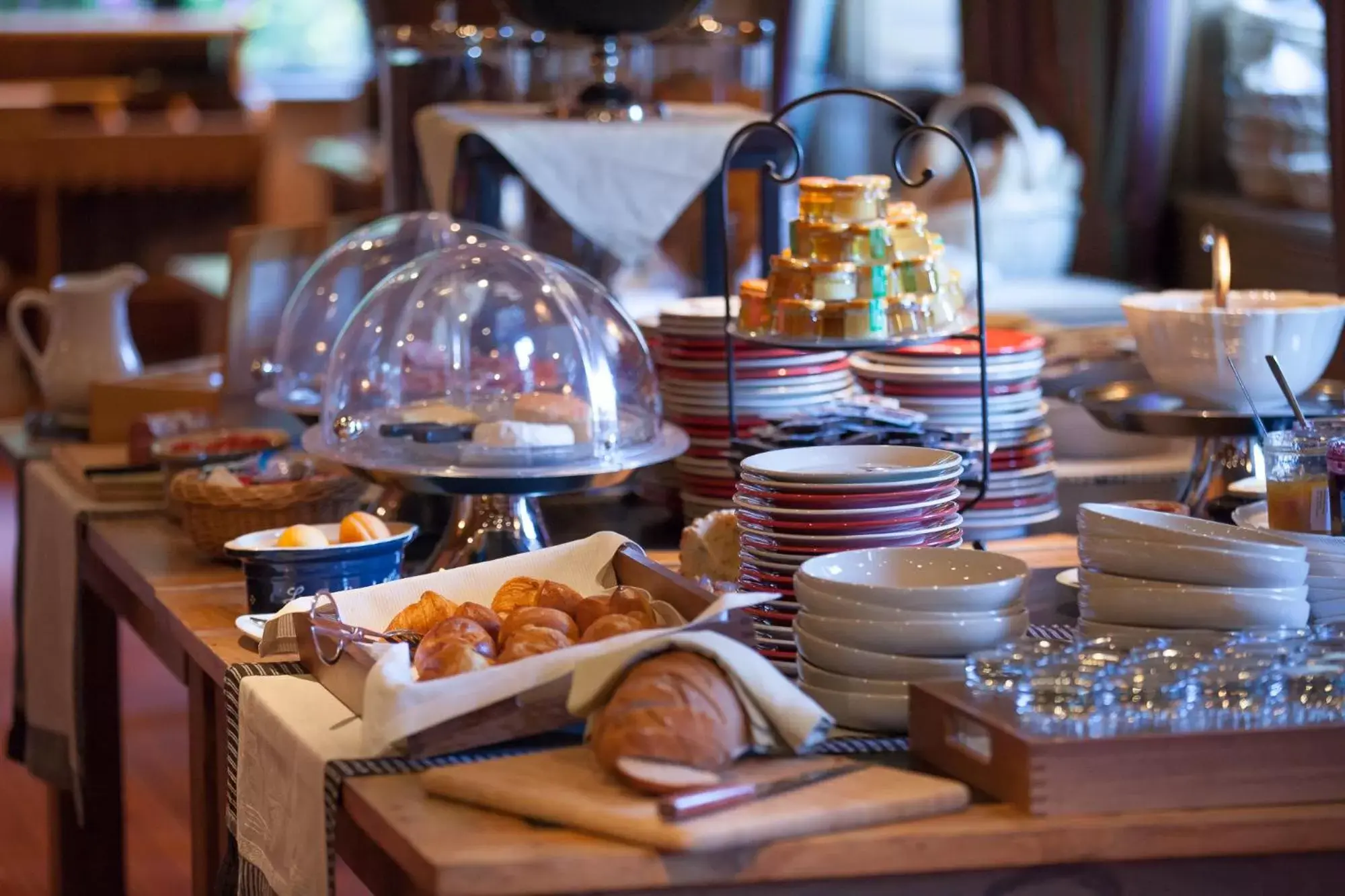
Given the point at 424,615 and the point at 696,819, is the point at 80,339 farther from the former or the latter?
the point at 696,819

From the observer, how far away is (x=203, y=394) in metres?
2.64

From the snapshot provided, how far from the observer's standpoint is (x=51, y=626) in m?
2.41

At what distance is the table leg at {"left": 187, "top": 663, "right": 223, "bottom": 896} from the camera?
1.74m

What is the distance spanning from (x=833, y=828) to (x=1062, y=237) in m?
3.26

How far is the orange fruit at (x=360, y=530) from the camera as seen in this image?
1.71 m

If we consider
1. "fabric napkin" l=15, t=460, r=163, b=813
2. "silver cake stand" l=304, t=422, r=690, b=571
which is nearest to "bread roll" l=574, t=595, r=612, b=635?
"silver cake stand" l=304, t=422, r=690, b=571

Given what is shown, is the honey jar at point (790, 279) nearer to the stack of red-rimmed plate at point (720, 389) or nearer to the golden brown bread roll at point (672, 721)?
the stack of red-rimmed plate at point (720, 389)

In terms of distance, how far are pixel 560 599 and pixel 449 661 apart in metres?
0.15

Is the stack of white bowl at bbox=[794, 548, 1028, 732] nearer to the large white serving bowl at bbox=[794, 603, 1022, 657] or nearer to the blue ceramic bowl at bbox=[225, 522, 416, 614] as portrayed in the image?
the large white serving bowl at bbox=[794, 603, 1022, 657]

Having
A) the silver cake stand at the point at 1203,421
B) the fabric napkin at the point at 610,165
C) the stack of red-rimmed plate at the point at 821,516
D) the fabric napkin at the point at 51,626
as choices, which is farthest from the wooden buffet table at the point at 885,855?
the fabric napkin at the point at 610,165

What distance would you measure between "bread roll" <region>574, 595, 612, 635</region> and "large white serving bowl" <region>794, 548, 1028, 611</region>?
0.48 ft

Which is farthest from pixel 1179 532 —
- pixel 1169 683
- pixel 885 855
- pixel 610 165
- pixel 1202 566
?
pixel 610 165

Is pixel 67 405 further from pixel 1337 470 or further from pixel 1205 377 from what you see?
pixel 1337 470

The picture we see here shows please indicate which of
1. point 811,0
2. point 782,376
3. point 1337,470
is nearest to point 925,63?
point 811,0
